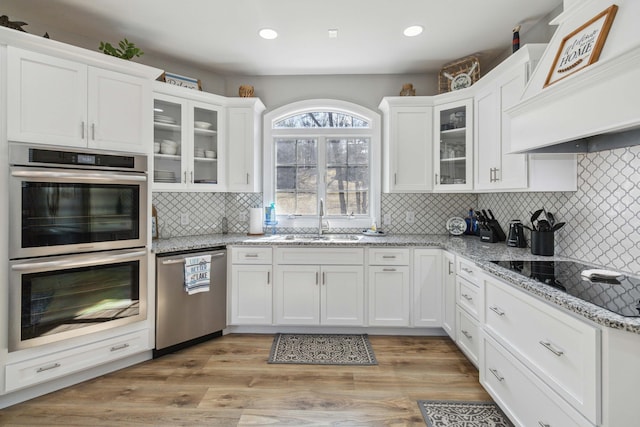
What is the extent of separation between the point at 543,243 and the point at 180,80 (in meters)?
3.45

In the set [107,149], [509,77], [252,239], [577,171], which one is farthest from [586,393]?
[107,149]

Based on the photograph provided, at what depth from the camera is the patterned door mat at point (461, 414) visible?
1.84 m

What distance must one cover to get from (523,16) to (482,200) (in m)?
1.72

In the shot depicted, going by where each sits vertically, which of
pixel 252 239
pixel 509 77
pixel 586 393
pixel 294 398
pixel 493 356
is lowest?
pixel 294 398

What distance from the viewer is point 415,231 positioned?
3549mm

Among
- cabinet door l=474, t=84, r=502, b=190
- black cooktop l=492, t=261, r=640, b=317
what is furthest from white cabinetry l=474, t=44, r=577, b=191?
black cooktop l=492, t=261, r=640, b=317

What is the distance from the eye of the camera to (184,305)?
2.71 metres

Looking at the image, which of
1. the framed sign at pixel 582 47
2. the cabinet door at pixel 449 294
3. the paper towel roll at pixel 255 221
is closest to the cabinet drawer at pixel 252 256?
the paper towel roll at pixel 255 221

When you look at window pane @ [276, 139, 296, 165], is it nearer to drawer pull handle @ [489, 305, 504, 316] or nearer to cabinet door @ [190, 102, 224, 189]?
cabinet door @ [190, 102, 224, 189]

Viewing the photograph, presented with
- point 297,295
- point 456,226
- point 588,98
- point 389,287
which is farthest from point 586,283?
point 297,295

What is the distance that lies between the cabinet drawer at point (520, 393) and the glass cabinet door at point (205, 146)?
9.25ft

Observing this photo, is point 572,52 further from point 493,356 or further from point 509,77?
point 493,356

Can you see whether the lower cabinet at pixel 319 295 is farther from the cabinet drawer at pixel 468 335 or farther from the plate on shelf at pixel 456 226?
the plate on shelf at pixel 456 226

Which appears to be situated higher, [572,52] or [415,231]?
[572,52]
